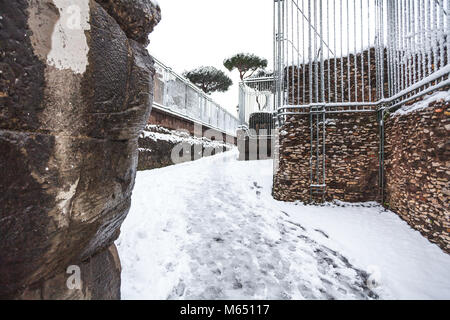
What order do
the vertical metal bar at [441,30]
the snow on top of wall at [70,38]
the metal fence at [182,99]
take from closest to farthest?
the snow on top of wall at [70,38], the vertical metal bar at [441,30], the metal fence at [182,99]

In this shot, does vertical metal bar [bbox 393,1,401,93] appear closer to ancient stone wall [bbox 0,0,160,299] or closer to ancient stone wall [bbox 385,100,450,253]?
ancient stone wall [bbox 385,100,450,253]

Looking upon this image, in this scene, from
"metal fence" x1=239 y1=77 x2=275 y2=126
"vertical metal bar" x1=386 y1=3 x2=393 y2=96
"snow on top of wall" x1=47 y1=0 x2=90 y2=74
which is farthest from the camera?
"metal fence" x1=239 y1=77 x2=275 y2=126

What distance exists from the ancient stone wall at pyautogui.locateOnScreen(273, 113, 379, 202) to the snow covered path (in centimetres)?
43

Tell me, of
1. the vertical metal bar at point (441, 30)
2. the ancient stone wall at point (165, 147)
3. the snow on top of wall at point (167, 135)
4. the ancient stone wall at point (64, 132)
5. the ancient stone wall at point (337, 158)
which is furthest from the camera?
the snow on top of wall at point (167, 135)

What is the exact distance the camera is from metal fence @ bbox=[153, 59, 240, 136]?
709cm

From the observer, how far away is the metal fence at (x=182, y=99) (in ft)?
23.3

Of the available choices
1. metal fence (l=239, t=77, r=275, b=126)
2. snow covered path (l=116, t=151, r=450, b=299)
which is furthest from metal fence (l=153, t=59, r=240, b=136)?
snow covered path (l=116, t=151, r=450, b=299)

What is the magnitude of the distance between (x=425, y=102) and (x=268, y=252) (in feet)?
11.3

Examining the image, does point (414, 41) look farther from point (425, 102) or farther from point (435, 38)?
point (425, 102)

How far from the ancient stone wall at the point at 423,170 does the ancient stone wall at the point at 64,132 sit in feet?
12.9

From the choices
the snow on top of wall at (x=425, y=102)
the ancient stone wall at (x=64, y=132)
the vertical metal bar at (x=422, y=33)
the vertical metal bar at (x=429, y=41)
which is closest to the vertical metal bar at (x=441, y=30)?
the vertical metal bar at (x=429, y=41)

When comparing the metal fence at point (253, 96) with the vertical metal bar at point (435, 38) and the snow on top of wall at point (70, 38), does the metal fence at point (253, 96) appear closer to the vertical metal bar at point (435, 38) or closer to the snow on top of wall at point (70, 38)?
the vertical metal bar at point (435, 38)

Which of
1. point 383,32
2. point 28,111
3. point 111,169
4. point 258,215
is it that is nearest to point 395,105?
point 383,32
